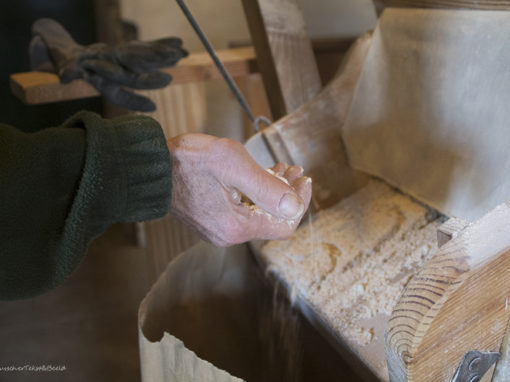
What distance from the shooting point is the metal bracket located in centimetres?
60

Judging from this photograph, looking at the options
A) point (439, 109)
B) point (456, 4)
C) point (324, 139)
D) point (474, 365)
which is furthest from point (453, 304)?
point (324, 139)

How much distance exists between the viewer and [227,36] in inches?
86.2

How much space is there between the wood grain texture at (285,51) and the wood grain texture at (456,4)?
0.29m

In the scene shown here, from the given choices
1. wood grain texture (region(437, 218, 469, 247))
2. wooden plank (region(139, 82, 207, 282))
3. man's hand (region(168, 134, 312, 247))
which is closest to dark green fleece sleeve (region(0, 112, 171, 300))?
man's hand (region(168, 134, 312, 247))

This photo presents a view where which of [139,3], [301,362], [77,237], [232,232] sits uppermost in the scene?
[139,3]

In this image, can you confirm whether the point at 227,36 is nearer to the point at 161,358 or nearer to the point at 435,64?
the point at 435,64

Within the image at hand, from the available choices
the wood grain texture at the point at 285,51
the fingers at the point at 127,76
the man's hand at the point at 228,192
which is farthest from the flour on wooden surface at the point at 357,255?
the fingers at the point at 127,76

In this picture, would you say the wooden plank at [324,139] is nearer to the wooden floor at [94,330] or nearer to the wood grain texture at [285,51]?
the wood grain texture at [285,51]

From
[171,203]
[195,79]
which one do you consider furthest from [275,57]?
[171,203]

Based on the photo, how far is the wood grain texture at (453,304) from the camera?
21.8 inches

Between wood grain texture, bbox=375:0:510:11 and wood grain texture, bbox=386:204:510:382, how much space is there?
47 cm

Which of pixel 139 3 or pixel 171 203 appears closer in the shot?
pixel 171 203

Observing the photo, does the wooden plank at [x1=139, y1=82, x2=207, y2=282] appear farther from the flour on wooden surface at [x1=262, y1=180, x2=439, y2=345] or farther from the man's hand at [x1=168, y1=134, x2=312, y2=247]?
the man's hand at [x1=168, y1=134, x2=312, y2=247]

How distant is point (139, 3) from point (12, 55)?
63 centimetres
